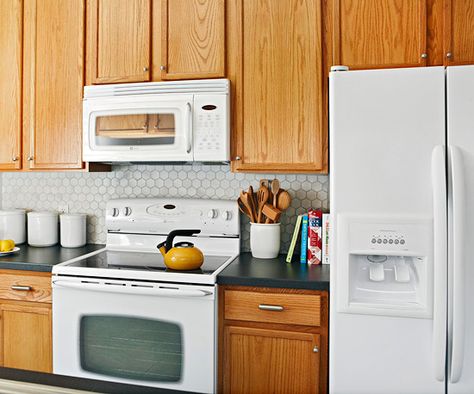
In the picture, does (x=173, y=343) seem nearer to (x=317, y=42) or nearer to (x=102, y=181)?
(x=102, y=181)

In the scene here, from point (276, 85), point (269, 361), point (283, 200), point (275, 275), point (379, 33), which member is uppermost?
point (379, 33)

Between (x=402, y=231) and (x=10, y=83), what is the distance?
2.35 meters

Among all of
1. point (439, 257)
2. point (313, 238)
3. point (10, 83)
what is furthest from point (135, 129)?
point (439, 257)

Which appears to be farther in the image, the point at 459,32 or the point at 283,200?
the point at 283,200

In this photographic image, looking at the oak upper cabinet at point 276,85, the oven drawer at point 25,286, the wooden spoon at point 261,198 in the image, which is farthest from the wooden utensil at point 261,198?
the oven drawer at point 25,286

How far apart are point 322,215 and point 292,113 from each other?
0.55 meters

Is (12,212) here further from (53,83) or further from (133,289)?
(133,289)

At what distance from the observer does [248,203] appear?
244 centimetres

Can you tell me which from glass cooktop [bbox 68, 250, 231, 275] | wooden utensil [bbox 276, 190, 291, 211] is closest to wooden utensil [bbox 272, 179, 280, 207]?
wooden utensil [bbox 276, 190, 291, 211]

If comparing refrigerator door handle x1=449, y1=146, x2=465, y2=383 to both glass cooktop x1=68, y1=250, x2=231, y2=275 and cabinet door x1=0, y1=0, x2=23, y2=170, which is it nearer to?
glass cooktop x1=68, y1=250, x2=231, y2=275

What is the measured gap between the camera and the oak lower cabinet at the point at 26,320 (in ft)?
7.38

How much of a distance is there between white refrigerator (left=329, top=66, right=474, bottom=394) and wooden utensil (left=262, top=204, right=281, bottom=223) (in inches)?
27.0

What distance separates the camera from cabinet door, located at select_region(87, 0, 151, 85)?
8.08ft

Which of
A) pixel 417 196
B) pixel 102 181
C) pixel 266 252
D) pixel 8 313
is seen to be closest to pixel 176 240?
pixel 266 252
